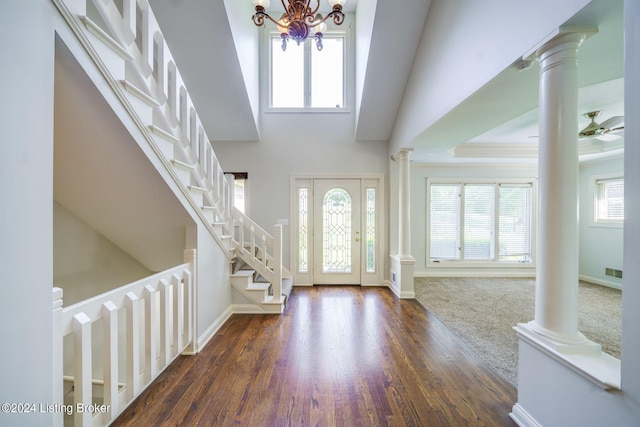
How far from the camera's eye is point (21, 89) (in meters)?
0.86

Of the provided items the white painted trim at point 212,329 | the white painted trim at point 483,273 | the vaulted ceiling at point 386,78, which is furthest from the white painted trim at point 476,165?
the white painted trim at point 212,329

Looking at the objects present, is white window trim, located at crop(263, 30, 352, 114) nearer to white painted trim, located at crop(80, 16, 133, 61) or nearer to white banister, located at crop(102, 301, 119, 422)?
white painted trim, located at crop(80, 16, 133, 61)

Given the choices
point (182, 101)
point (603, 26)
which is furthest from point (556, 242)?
point (182, 101)

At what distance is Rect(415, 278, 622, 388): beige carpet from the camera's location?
7.23 feet

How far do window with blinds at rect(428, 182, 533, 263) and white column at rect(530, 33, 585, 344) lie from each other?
3.61m

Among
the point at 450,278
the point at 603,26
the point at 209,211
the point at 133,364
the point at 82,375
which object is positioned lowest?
the point at 450,278

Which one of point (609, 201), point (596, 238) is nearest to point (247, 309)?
point (596, 238)

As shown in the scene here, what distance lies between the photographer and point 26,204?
0.88m

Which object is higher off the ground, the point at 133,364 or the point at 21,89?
the point at 21,89

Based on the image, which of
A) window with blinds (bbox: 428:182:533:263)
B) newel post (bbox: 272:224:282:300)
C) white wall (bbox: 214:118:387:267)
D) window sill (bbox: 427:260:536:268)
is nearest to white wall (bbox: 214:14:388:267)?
white wall (bbox: 214:118:387:267)

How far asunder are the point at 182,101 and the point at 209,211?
0.98 meters

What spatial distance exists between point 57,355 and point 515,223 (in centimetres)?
621

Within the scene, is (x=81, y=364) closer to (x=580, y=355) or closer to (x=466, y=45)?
(x=580, y=355)

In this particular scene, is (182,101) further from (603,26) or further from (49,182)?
(603,26)
